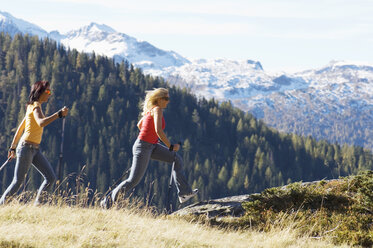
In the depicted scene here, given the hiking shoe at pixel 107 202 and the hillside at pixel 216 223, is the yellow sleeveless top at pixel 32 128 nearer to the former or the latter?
the hillside at pixel 216 223

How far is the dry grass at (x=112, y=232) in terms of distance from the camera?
23.5 ft

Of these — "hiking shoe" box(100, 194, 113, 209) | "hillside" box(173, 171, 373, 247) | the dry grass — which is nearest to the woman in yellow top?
the dry grass

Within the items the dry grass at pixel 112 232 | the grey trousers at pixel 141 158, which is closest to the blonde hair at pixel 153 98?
the grey trousers at pixel 141 158

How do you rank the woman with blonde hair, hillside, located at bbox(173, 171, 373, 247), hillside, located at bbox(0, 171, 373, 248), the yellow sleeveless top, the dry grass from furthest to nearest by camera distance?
1. the woman with blonde hair
2. the yellow sleeveless top
3. hillside, located at bbox(173, 171, 373, 247)
4. hillside, located at bbox(0, 171, 373, 248)
5. the dry grass

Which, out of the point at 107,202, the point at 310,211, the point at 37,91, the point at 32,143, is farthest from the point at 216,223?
the point at 37,91

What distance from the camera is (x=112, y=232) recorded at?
7.75 m

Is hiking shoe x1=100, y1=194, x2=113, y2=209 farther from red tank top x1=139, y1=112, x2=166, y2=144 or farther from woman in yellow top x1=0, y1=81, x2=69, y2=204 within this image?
red tank top x1=139, y1=112, x2=166, y2=144

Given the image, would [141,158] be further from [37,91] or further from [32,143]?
[37,91]

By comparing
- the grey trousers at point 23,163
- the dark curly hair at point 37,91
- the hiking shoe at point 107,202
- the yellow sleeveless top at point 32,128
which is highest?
the dark curly hair at point 37,91

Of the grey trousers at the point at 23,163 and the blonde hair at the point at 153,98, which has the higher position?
the blonde hair at the point at 153,98

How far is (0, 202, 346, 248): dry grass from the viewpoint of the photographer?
7156 millimetres

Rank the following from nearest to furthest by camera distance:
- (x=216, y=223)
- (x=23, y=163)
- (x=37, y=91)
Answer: (x=23, y=163) → (x=37, y=91) → (x=216, y=223)

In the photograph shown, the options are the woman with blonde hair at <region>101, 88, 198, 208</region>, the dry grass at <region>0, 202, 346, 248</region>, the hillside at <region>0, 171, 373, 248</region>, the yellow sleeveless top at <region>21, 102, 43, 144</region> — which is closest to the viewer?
the dry grass at <region>0, 202, 346, 248</region>

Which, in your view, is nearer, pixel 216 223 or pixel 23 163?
pixel 23 163
